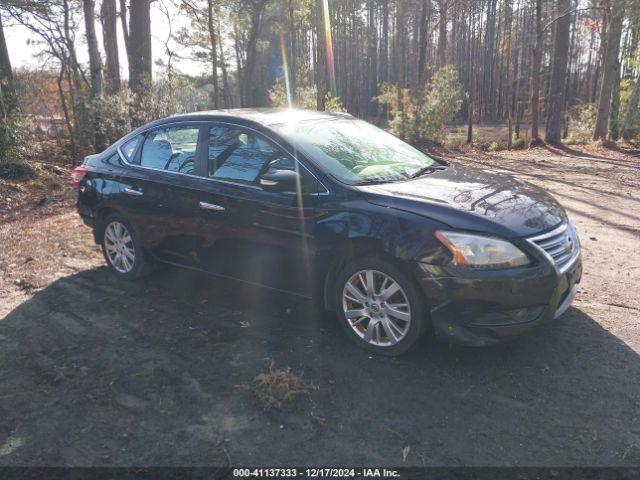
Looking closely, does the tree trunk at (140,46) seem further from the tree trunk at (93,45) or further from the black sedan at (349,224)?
the black sedan at (349,224)

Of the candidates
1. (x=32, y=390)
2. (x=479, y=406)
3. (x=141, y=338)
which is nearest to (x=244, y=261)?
(x=141, y=338)

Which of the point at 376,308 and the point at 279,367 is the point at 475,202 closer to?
the point at 376,308

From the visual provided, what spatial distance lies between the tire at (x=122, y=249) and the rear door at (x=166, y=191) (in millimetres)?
183

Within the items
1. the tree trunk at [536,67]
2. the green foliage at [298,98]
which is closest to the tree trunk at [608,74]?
the tree trunk at [536,67]

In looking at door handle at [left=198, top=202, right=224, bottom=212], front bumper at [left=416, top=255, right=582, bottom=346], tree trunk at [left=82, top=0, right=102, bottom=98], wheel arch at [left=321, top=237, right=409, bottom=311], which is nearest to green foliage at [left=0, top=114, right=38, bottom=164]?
tree trunk at [left=82, top=0, right=102, bottom=98]

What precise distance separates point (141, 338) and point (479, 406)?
2.59 metres

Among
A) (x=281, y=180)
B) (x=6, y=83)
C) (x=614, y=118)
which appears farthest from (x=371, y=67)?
(x=281, y=180)

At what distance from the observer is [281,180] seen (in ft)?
12.7

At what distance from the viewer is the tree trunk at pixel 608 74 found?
58.3 ft

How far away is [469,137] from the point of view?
21.4 metres

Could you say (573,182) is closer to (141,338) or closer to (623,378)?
(623,378)

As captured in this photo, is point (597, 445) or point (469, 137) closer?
point (597, 445)

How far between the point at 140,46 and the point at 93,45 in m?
3.50

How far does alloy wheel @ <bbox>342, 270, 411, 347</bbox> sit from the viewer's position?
356 cm
